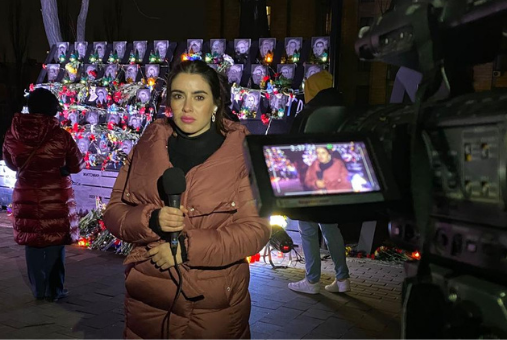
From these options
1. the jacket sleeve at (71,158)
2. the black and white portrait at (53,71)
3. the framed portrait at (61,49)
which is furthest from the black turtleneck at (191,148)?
the framed portrait at (61,49)

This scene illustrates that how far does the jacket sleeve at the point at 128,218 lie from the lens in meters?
2.35

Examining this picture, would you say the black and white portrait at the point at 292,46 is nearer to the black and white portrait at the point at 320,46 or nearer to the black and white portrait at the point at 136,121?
the black and white portrait at the point at 320,46

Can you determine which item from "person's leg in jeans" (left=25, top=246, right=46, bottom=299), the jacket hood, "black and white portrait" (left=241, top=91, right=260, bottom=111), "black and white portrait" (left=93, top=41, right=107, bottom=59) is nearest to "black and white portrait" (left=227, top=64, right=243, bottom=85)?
"black and white portrait" (left=241, top=91, right=260, bottom=111)

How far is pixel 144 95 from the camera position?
8.26m

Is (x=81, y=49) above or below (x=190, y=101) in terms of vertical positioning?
above

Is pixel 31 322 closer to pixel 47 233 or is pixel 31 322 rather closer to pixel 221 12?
pixel 47 233

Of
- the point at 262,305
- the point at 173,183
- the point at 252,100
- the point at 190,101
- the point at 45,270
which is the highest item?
the point at 252,100

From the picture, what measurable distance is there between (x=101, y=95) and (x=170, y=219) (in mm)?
7037

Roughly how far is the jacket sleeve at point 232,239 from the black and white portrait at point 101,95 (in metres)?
6.76

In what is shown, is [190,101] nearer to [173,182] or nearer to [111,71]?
[173,182]

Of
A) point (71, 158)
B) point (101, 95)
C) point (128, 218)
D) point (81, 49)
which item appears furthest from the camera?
point (81, 49)

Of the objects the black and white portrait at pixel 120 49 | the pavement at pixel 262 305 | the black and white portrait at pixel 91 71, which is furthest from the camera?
the black and white portrait at pixel 120 49

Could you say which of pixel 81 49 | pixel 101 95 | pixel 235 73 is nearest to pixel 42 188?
pixel 235 73

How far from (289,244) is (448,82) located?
486cm
